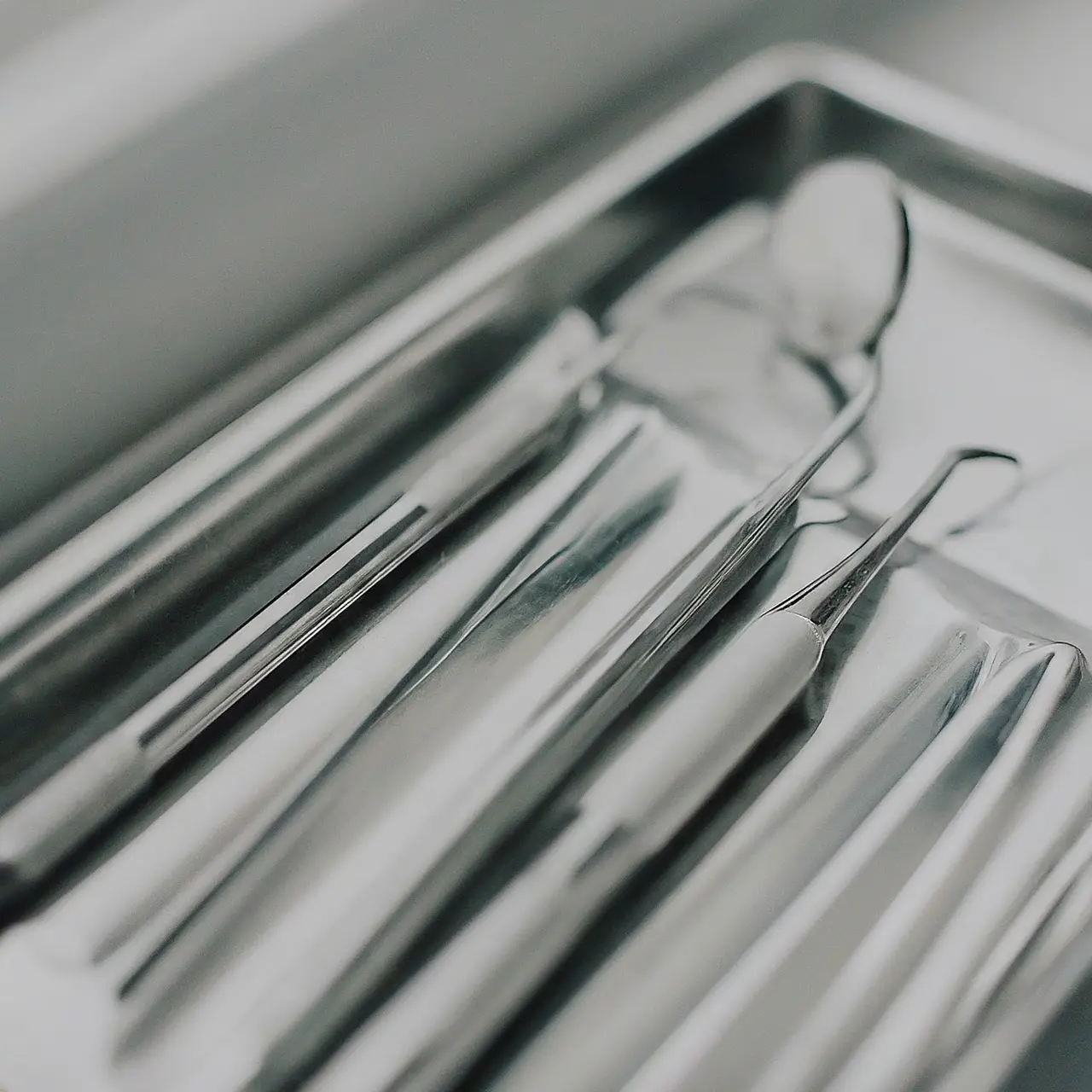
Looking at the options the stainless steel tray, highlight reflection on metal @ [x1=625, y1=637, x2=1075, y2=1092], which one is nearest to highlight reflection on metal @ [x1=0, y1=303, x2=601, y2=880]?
the stainless steel tray

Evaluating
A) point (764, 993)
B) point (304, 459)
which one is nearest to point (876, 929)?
point (764, 993)

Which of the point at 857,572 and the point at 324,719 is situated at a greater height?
the point at 857,572

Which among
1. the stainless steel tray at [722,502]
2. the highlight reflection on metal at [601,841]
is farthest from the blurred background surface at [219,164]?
the highlight reflection on metal at [601,841]

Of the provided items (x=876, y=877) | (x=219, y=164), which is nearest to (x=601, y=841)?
(x=876, y=877)

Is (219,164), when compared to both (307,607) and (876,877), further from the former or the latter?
(876,877)

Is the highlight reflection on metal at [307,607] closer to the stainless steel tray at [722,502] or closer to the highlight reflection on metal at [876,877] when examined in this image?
the stainless steel tray at [722,502]

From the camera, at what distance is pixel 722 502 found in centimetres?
35

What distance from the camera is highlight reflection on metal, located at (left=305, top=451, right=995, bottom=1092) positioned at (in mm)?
251

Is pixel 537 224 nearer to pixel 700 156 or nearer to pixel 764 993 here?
pixel 700 156

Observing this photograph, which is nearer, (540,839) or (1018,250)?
(540,839)

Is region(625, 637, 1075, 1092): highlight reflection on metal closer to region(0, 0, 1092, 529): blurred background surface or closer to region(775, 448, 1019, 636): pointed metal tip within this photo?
region(775, 448, 1019, 636): pointed metal tip

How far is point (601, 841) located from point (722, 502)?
0.11 metres

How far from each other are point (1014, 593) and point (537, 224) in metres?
0.17

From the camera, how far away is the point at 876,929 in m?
0.26
